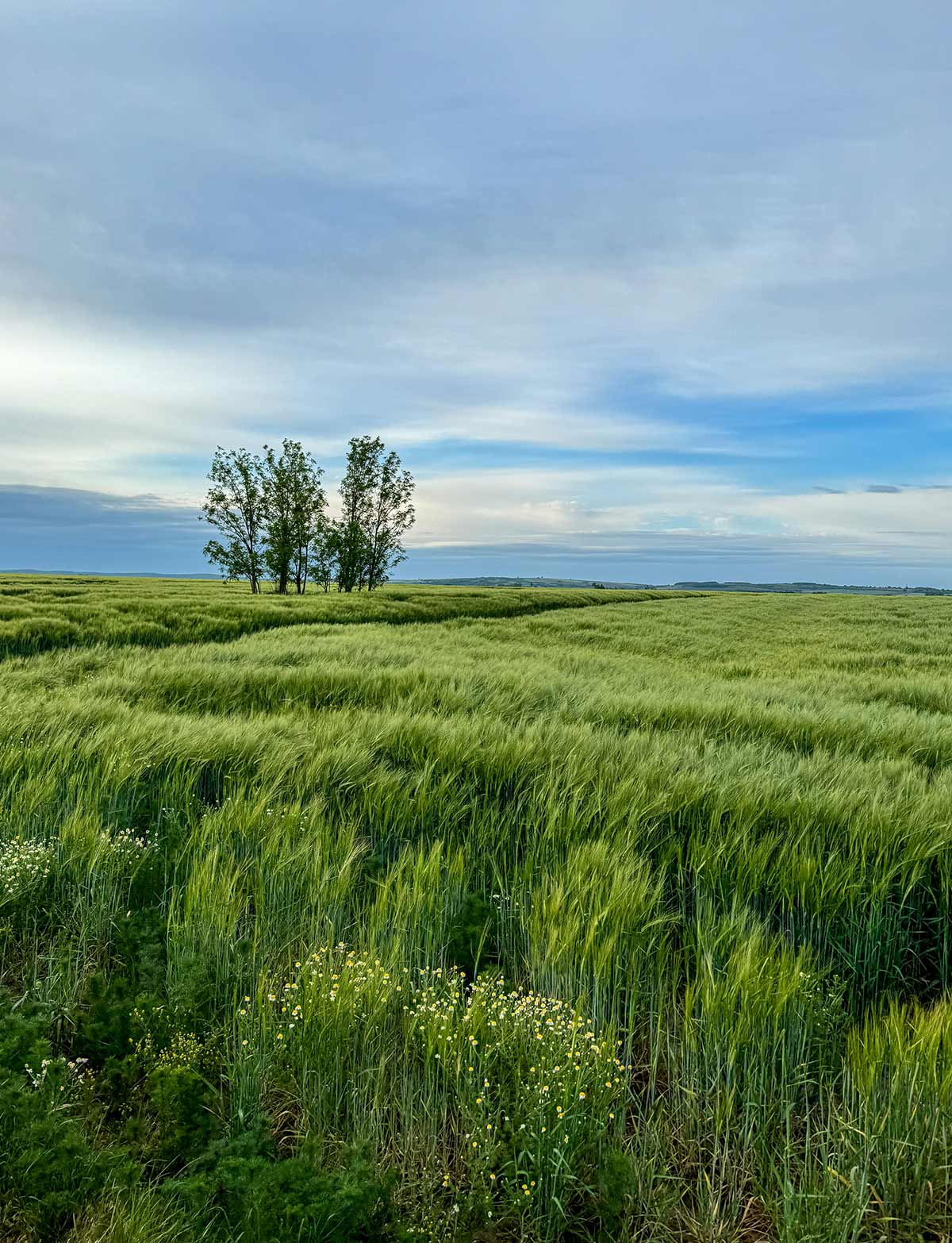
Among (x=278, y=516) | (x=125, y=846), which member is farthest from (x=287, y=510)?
(x=125, y=846)

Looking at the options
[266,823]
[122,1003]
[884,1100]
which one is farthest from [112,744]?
[884,1100]

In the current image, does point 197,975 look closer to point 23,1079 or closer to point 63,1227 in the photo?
point 23,1079

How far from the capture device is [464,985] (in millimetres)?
2676

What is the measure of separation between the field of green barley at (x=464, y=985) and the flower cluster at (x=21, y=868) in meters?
0.02

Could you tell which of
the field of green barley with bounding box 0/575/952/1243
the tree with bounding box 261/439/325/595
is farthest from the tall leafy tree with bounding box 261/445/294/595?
the field of green barley with bounding box 0/575/952/1243

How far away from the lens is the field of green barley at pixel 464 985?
5.79ft

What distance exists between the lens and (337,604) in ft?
87.1

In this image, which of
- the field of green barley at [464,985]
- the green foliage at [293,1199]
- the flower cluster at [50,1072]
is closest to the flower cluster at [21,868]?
the field of green barley at [464,985]

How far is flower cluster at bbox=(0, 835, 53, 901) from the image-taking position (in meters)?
2.90

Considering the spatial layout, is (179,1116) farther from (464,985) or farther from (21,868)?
(21,868)

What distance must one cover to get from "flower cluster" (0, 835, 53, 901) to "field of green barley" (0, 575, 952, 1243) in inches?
0.6

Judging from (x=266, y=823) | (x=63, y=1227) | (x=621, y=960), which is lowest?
(x=63, y=1227)

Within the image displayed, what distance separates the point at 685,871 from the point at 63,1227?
2866mm

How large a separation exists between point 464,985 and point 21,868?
219 cm
